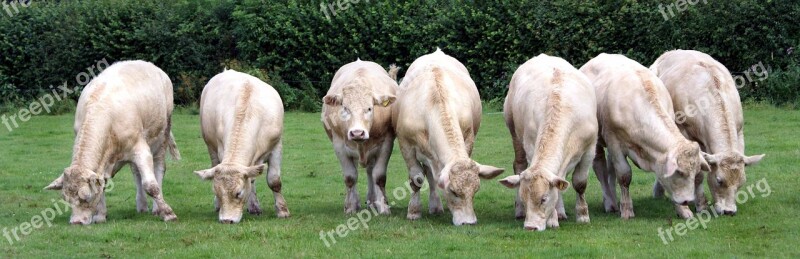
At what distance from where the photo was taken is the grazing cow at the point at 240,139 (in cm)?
1494

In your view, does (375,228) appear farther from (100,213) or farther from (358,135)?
(100,213)

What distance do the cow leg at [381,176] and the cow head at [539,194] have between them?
2.62 metres

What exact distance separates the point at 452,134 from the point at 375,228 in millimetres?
1438

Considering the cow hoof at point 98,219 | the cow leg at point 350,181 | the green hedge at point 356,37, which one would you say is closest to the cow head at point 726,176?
the cow leg at point 350,181

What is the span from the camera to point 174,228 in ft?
48.2

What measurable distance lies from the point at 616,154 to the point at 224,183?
4787 millimetres

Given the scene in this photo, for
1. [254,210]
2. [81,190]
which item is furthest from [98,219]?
[254,210]

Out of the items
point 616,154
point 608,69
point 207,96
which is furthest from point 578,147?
point 207,96

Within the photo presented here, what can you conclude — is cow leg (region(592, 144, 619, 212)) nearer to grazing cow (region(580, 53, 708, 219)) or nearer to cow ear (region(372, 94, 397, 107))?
grazing cow (region(580, 53, 708, 219))

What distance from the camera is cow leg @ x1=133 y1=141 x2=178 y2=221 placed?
51.1 feet

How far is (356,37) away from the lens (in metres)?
30.5

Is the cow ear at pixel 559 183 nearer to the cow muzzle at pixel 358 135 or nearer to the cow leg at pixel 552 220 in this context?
the cow leg at pixel 552 220

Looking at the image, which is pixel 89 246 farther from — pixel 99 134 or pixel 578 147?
pixel 578 147

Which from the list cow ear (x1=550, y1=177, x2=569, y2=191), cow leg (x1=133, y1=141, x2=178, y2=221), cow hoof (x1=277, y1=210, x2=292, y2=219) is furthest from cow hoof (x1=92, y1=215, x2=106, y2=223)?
cow ear (x1=550, y1=177, x2=569, y2=191)
